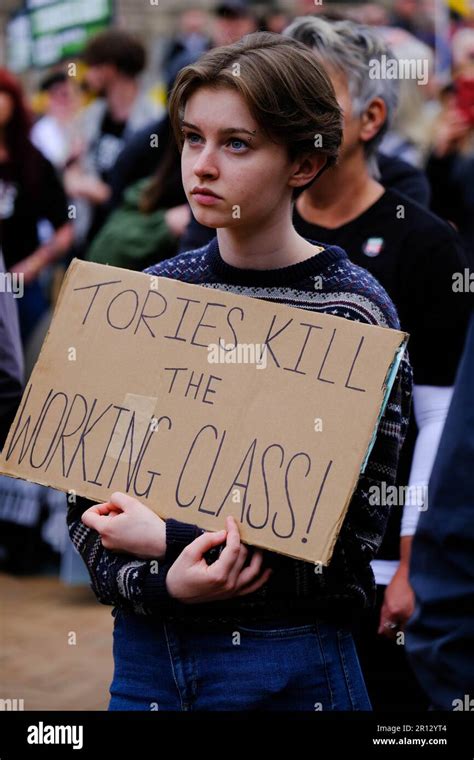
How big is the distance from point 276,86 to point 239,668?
1020 mm

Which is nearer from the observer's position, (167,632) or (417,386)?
(167,632)

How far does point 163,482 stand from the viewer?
88.8 inches

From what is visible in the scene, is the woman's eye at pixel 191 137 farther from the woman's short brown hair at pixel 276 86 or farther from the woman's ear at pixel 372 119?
the woman's ear at pixel 372 119

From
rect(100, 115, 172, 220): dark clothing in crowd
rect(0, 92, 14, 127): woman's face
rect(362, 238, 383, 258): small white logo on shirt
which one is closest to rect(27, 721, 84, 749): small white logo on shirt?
rect(362, 238, 383, 258): small white logo on shirt

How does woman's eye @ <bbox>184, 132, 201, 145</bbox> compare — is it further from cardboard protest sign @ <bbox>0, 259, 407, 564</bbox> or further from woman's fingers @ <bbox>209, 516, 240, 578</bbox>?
woman's fingers @ <bbox>209, 516, 240, 578</bbox>

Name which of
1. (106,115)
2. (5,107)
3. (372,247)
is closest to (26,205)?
(5,107)

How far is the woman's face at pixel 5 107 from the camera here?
6.87m

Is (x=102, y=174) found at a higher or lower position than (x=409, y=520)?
higher

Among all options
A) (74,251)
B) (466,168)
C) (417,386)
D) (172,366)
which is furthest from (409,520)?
(74,251)

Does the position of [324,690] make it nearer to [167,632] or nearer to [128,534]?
[167,632]

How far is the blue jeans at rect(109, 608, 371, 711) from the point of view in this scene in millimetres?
2279

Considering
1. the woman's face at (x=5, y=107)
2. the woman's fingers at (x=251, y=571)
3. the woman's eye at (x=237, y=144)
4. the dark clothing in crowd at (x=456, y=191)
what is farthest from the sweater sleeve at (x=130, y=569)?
the woman's face at (x=5, y=107)

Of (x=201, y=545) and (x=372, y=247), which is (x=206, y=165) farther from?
(x=372, y=247)

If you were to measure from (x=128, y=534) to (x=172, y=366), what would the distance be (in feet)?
1.02
